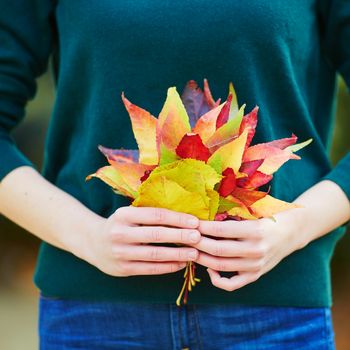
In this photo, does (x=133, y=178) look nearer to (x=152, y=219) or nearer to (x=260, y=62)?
(x=152, y=219)

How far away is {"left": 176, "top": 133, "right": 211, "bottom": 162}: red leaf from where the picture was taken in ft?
3.34

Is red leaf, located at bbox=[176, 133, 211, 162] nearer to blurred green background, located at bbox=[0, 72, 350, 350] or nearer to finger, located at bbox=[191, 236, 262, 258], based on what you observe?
finger, located at bbox=[191, 236, 262, 258]

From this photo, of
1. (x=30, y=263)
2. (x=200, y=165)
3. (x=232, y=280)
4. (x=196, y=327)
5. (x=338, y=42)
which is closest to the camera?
(x=200, y=165)

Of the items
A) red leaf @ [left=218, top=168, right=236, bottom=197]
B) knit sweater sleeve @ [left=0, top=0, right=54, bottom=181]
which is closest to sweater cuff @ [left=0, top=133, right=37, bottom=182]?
knit sweater sleeve @ [left=0, top=0, right=54, bottom=181]

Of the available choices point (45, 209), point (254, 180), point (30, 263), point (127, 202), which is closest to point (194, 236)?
point (254, 180)

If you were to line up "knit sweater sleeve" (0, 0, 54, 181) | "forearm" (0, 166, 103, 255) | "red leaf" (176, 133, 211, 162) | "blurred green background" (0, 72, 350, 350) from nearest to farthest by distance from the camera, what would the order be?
"red leaf" (176, 133, 211, 162)
"forearm" (0, 166, 103, 255)
"knit sweater sleeve" (0, 0, 54, 181)
"blurred green background" (0, 72, 350, 350)

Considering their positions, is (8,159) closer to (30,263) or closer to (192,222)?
(192,222)

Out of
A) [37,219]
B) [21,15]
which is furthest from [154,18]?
[37,219]

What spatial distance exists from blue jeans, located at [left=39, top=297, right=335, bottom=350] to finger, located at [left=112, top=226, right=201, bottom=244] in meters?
0.22

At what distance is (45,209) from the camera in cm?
128

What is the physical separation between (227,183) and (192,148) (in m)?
0.08

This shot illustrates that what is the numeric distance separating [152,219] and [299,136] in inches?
15.8

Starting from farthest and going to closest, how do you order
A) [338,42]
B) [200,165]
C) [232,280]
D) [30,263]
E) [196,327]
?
[30,263], [338,42], [196,327], [232,280], [200,165]

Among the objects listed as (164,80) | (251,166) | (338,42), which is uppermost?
(338,42)
